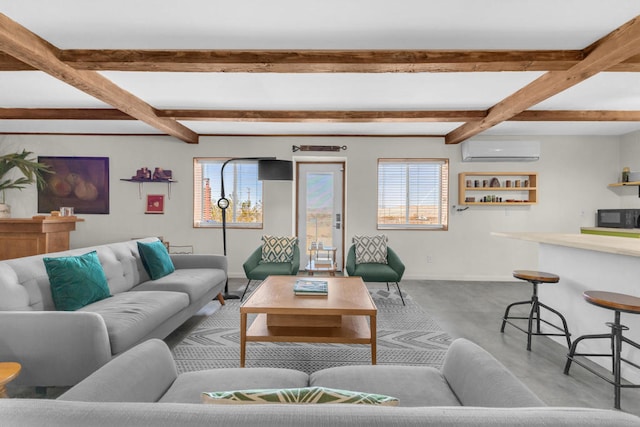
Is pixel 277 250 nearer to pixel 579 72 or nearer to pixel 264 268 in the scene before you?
pixel 264 268

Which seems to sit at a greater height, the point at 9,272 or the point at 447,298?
the point at 9,272

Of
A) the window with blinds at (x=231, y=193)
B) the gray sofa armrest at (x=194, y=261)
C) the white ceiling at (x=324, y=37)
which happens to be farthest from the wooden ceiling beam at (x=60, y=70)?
the gray sofa armrest at (x=194, y=261)

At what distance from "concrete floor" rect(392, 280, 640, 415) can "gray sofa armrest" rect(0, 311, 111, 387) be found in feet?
9.00

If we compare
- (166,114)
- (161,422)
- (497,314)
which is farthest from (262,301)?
(166,114)

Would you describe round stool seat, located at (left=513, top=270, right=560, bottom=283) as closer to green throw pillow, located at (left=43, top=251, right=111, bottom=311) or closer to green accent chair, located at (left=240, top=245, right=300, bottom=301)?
green accent chair, located at (left=240, top=245, right=300, bottom=301)

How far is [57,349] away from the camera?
1.79 meters

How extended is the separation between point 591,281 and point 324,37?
9.49 feet

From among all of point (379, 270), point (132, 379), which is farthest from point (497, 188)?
point (132, 379)

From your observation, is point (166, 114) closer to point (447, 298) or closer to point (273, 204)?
point (273, 204)

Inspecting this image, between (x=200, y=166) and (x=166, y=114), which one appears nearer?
(x=166, y=114)

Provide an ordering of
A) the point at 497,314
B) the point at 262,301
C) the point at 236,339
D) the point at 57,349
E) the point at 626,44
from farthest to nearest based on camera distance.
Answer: the point at 497,314, the point at 236,339, the point at 262,301, the point at 626,44, the point at 57,349

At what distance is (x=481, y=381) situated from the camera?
1.15m

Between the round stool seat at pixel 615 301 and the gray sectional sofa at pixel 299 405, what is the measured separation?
3.94 feet

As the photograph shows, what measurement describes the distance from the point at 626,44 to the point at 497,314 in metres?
2.76
